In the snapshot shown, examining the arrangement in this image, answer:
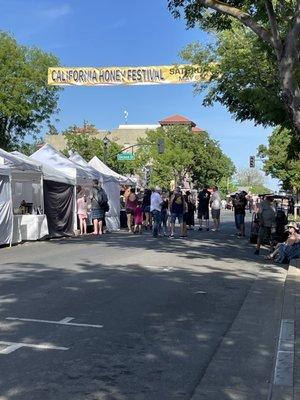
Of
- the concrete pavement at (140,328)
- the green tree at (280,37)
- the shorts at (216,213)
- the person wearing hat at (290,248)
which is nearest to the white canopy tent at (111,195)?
the shorts at (216,213)

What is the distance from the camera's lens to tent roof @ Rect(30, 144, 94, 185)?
20.9m

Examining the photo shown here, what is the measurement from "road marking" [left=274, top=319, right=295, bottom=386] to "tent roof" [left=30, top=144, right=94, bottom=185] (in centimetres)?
1469

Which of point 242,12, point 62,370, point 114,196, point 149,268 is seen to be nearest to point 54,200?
point 114,196

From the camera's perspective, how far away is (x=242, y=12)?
1014 cm

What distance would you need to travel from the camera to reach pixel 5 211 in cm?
1620

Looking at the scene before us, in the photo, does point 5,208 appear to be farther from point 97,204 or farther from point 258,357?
point 258,357

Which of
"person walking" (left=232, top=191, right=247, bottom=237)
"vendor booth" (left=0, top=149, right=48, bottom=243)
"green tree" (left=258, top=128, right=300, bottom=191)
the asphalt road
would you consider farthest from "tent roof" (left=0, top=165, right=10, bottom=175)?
"green tree" (left=258, top=128, right=300, bottom=191)

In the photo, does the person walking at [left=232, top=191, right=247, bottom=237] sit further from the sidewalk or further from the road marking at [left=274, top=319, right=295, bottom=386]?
the road marking at [left=274, top=319, right=295, bottom=386]

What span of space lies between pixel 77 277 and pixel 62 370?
528 cm

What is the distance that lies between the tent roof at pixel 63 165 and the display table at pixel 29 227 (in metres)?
2.85

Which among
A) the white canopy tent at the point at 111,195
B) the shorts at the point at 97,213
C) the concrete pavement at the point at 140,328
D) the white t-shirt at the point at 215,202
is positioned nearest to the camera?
the concrete pavement at the point at 140,328

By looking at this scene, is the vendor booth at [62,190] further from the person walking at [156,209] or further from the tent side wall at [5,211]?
the person walking at [156,209]

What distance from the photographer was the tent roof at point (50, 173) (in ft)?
61.1

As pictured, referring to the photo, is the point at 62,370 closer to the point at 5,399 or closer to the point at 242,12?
the point at 5,399
